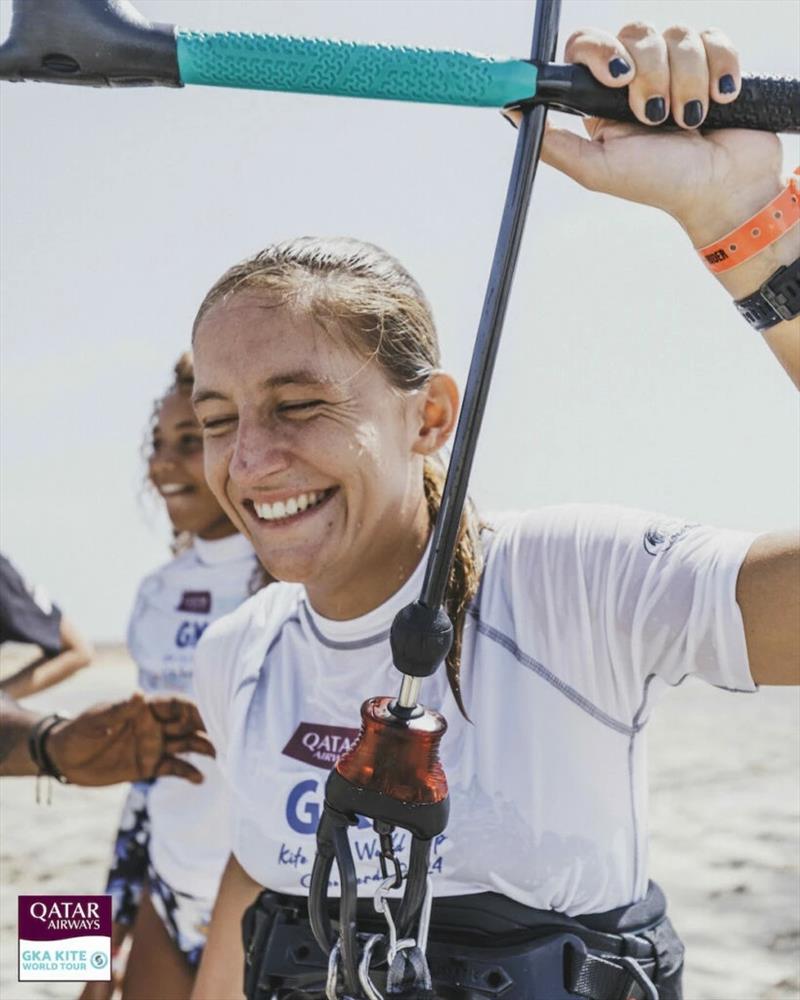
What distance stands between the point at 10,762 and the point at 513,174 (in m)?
2.63

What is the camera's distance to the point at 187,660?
3881mm

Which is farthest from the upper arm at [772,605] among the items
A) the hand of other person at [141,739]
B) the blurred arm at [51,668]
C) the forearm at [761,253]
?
the blurred arm at [51,668]

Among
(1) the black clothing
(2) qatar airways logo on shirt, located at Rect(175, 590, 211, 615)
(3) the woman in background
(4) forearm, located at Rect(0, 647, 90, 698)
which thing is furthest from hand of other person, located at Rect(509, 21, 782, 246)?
(4) forearm, located at Rect(0, 647, 90, 698)

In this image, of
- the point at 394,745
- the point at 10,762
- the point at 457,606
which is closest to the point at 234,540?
the point at 10,762

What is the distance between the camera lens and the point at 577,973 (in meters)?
1.75

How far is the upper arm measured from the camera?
1583 mm

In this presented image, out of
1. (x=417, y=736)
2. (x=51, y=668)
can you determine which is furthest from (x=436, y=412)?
(x=51, y=668)

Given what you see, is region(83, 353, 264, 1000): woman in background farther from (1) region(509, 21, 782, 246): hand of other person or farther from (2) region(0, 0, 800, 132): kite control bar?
(2) region(0, 0, 800, 132): kite control bar

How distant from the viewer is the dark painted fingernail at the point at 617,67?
1.39m

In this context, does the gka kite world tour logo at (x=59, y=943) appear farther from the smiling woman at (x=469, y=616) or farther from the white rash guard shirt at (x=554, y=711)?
the white rash guard shirt at (x=554, y=711)

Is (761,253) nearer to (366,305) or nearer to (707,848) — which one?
(366,305)

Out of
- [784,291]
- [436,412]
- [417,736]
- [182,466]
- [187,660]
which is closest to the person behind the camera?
[417,736]

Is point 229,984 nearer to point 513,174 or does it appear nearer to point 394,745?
point 394,745

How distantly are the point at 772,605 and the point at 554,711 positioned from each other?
1.19 feet
